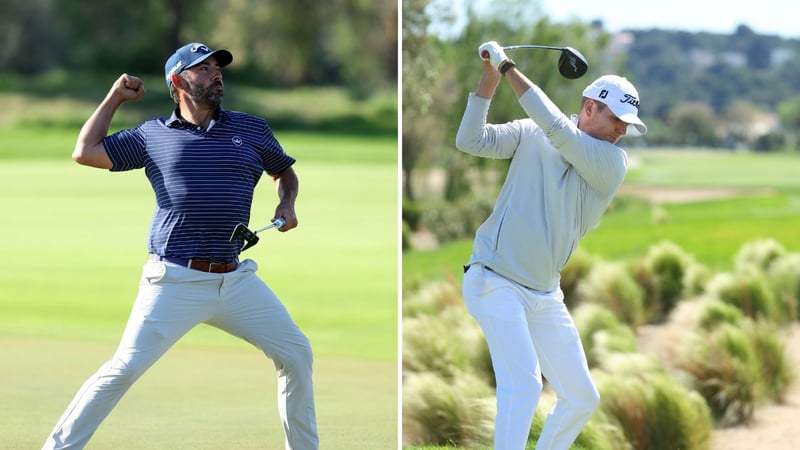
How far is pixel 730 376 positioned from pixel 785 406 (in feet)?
1.73

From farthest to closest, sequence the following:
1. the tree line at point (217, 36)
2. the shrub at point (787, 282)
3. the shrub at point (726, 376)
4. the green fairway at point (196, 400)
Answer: the tree line at point (217, 36), the shrub at point (787, 282), the shrub at point (726, 376), the green fairway at point (196, 400)

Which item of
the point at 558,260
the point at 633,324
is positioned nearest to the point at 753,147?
the point at 633,324

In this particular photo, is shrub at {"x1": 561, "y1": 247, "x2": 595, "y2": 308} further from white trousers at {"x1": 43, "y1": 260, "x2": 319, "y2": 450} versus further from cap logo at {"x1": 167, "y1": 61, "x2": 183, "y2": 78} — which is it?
cap logo at {"x1": 167, "y1": 61, "x2": 183, "y2": 78}

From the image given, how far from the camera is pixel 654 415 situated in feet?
22.1

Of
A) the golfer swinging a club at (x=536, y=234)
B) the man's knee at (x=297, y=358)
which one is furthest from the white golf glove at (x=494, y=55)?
the man's knee at (x=297, y=358)

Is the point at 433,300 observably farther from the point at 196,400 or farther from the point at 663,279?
the point at 196,400

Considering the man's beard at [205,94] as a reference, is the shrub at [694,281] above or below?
below

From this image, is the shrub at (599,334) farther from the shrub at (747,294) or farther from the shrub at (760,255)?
the shrub at (760,255)

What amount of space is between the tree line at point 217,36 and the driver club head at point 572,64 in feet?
104

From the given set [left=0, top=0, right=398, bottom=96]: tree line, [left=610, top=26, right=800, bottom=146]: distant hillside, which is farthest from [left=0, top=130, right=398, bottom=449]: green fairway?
[left=0, top=0, right=398, bottom=96]: tree line

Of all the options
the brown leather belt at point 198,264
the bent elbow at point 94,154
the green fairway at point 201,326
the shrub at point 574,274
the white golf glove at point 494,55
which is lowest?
the green fairway at point 201,326

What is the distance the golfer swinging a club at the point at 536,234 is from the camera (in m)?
4.44

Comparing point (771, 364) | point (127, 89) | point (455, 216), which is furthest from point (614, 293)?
point (127, 89)

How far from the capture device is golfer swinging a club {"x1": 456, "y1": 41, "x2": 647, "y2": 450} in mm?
4441
